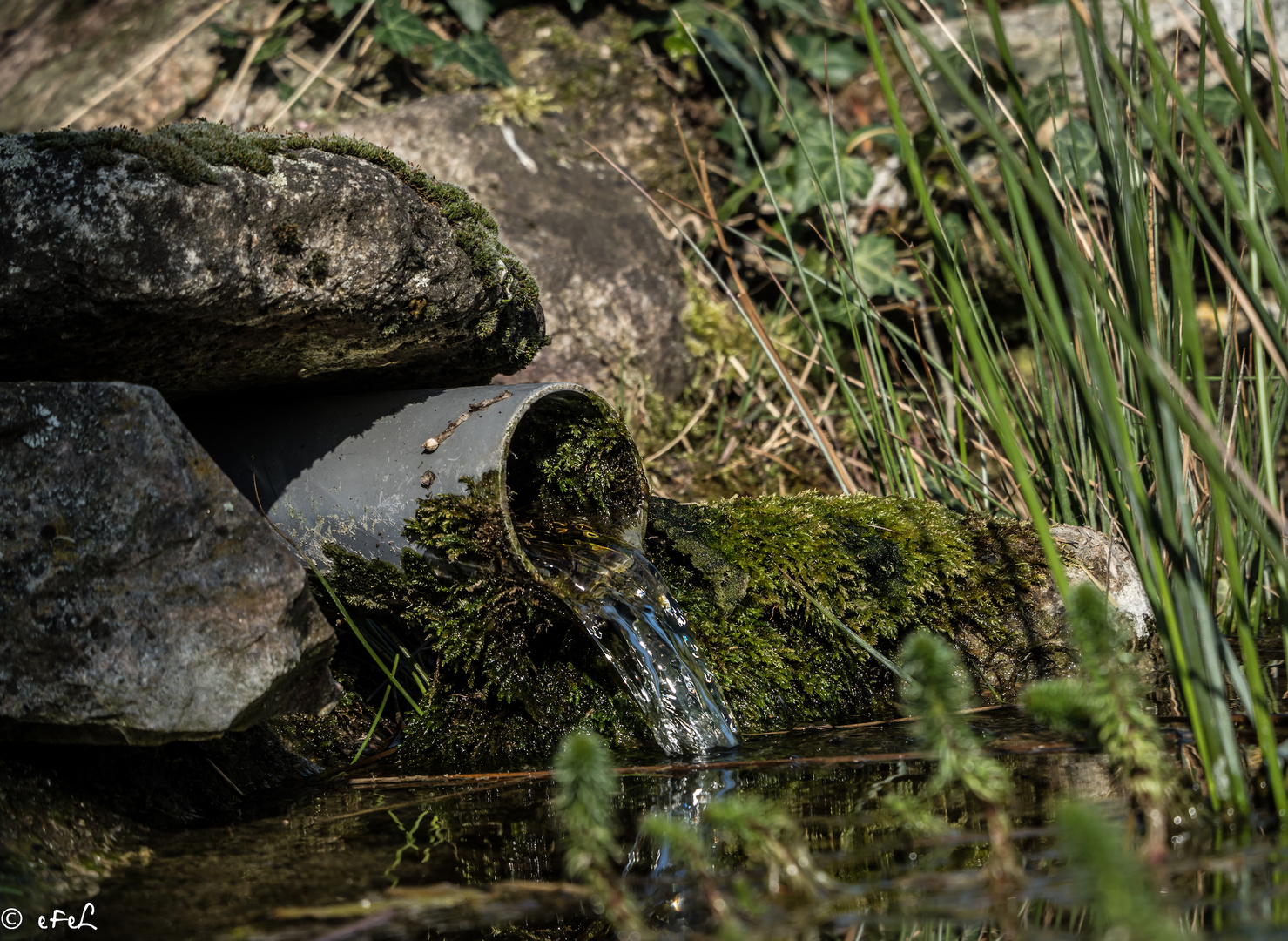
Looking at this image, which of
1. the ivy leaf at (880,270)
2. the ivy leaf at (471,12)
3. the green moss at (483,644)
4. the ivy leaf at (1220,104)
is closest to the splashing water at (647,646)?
the green moss at (483,644)

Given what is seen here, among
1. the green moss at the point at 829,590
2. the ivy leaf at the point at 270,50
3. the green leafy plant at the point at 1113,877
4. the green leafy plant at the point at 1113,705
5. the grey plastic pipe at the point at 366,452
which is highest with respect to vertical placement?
the ivy leaf at the point at 270,50

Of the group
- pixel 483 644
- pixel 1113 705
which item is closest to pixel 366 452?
pixel 483 644

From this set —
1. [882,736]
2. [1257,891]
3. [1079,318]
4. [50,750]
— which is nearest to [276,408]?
[50,750]

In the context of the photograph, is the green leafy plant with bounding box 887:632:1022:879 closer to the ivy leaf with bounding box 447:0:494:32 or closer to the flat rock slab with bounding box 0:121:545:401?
the flat rock slab with bounding box 0:121:545:401

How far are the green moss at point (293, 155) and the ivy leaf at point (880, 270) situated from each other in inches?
86.4

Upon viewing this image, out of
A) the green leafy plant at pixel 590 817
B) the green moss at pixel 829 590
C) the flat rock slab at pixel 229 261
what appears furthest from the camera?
the green moss at pixel 829 590

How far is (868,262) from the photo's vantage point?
4.23 m

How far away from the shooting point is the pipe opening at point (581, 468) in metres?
2.42

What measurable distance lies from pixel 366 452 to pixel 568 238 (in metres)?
1.99

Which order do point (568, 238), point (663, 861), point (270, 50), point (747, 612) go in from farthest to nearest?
point (270, 50)
point (568, 238)
point (747, 612)
point (663, 861)

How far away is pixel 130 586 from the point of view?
5.09ft

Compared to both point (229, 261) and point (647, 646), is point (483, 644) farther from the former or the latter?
point (229, 261)

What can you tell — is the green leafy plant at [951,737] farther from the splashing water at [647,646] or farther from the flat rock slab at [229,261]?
the flat rock slab at [229,261]

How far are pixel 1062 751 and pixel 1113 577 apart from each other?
1026mm
